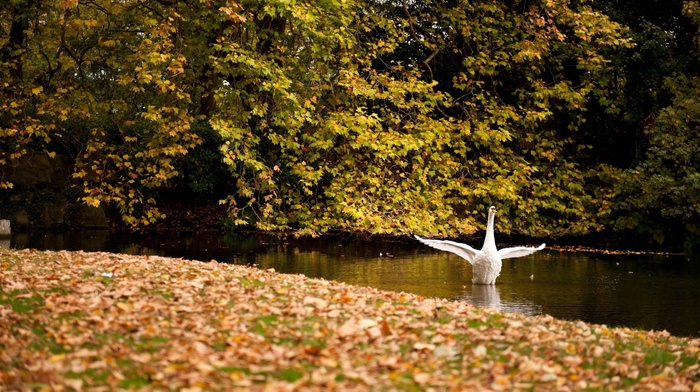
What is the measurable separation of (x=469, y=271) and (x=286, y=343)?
12.2m

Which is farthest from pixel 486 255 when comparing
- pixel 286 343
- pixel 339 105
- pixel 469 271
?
pixel 339 105

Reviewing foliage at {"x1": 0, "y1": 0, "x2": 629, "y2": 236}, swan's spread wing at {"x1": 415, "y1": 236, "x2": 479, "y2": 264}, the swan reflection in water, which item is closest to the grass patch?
the swan reflection in water

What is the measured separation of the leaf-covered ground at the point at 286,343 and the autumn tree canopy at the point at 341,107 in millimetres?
12992

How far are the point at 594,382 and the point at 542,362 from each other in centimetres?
51

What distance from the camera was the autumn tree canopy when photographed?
2338cm

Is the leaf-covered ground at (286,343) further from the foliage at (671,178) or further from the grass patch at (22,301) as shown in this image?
the foliage at (671,178)

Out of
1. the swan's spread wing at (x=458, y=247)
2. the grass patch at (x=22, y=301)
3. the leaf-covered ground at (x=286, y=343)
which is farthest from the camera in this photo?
the swan's spread wing at (x=458, y=247)

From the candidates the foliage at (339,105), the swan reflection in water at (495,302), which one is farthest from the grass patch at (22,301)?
the foliage at (339,105)

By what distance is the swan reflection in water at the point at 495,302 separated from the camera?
13.6 meters

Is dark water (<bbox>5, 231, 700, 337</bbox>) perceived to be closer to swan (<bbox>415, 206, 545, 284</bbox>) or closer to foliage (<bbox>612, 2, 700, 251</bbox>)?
swan (<bbox>415, 206, 545, 284</bbox>)

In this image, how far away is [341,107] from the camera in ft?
82.9

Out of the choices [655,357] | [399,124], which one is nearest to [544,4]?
[399,124]

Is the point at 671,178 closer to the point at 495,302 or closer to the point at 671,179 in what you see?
the point at 671,179

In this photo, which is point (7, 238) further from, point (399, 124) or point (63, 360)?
point (63, 360)
